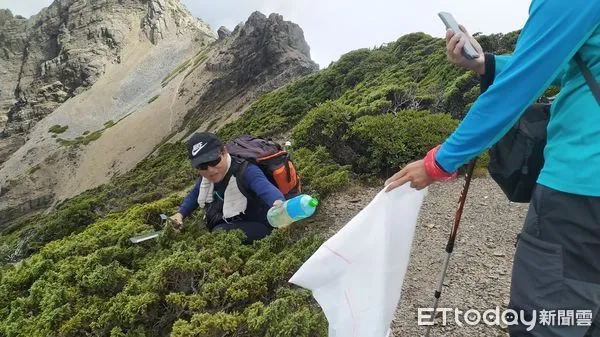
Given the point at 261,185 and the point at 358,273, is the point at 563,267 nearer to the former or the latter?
the point at 358,273

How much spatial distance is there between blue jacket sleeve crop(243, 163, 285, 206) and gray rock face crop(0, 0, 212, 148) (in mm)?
70683

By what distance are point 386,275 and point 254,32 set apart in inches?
2032

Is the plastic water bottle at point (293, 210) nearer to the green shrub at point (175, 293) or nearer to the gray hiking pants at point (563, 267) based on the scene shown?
the green shrub at point (175, 293)

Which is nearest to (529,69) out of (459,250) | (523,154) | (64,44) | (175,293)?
Result: (523,154)

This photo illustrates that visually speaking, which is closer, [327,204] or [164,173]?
[327,204]

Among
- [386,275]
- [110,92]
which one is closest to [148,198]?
[386,275]

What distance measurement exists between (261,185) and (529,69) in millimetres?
3052

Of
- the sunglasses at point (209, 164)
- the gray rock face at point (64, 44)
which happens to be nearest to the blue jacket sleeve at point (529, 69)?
the sunglasses at point (209, 164)

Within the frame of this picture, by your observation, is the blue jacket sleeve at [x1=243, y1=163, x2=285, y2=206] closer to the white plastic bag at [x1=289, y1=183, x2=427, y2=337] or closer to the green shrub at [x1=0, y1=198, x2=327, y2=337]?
the green shrub at [x1=0, y1=198, x2=327, y2=337]

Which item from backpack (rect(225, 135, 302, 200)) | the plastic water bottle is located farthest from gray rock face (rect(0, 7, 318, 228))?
the plastic water bottle

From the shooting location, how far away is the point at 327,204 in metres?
6.79

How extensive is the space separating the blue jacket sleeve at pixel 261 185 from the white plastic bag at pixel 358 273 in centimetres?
199

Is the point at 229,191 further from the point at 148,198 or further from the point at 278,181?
the point at 148,198

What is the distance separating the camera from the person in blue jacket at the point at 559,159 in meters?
1.65
